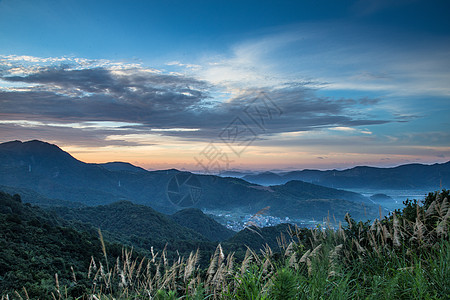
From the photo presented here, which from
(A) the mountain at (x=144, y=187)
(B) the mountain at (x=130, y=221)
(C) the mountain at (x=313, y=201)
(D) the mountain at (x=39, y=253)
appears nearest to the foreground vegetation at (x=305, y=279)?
(D) the mountain at (x=39, y=253)

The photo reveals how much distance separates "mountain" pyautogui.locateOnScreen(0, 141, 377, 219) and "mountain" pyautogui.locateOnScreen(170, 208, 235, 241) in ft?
110

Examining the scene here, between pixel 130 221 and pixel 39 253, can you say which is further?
pixel 130 221

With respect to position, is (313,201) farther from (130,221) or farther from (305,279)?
(305,279)

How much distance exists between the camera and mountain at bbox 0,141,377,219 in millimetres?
131375

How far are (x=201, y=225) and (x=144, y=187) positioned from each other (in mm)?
103850

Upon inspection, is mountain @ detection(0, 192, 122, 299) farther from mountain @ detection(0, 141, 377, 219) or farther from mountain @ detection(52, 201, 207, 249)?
mountain @ detection(0, 141, 377, 219)

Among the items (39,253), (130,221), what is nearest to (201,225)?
(130,221)

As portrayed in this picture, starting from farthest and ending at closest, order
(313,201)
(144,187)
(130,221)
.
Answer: (144,187), (313,201), (130,221)

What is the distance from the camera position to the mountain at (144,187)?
13138 cm

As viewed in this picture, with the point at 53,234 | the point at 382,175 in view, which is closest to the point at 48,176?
the point at 53,234

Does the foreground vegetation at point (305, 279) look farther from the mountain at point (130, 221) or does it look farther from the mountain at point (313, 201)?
the mountain at point (313, 201)

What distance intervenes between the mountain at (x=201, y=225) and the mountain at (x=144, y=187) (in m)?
33.6

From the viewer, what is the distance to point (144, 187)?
577 feet

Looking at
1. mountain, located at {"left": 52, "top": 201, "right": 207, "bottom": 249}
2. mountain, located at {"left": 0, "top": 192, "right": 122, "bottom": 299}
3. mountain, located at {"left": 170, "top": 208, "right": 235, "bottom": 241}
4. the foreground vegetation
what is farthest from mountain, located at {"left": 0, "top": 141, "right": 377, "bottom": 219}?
the foreground vegetation
